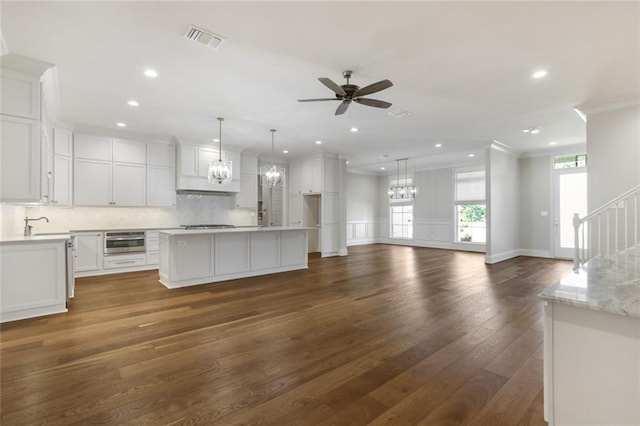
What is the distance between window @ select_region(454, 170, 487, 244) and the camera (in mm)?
9680

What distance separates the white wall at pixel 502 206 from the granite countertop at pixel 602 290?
5631mm

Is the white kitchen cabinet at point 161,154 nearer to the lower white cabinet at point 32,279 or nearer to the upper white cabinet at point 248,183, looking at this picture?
the upper white cabinet at point 248,183

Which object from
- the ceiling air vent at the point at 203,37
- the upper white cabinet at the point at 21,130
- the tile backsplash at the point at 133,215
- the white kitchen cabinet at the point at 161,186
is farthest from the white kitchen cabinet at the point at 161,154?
the ceiling air vent at the point at 203,37

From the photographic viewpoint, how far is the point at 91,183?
19.9ft

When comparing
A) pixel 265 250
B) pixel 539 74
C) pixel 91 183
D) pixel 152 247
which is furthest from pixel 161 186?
pixel 539 74

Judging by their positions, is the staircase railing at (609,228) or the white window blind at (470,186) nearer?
the staircase railing at (609,228)

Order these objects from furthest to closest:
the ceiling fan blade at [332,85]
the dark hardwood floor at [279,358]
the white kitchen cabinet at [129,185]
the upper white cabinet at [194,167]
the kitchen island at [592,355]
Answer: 1. the upper white cabinet at [194,167]
2. the white kitchen cabinet at [129,185]
3. the ceiling fan blade at [332,85]
4. the dark hardwood floor at [279,358]
5. the kitchen island at [592,355]

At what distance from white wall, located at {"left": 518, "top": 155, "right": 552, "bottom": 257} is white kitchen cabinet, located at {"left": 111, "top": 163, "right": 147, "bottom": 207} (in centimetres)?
1001

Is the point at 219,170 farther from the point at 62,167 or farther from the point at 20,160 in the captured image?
the point at 62,167

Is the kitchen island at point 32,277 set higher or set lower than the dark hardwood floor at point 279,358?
higher

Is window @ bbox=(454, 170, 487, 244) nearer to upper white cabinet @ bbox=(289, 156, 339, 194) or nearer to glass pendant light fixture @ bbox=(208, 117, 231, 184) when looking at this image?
upper white cabinet @ bbox=(289, 156, 339, 194)

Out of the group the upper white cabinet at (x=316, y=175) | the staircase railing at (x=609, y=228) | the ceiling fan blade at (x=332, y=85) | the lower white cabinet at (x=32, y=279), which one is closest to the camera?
the ceiling fan blade at (x=332, y=85)

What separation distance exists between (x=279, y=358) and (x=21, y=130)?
12.6 feet

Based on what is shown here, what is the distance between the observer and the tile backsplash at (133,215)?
5.39 meters
